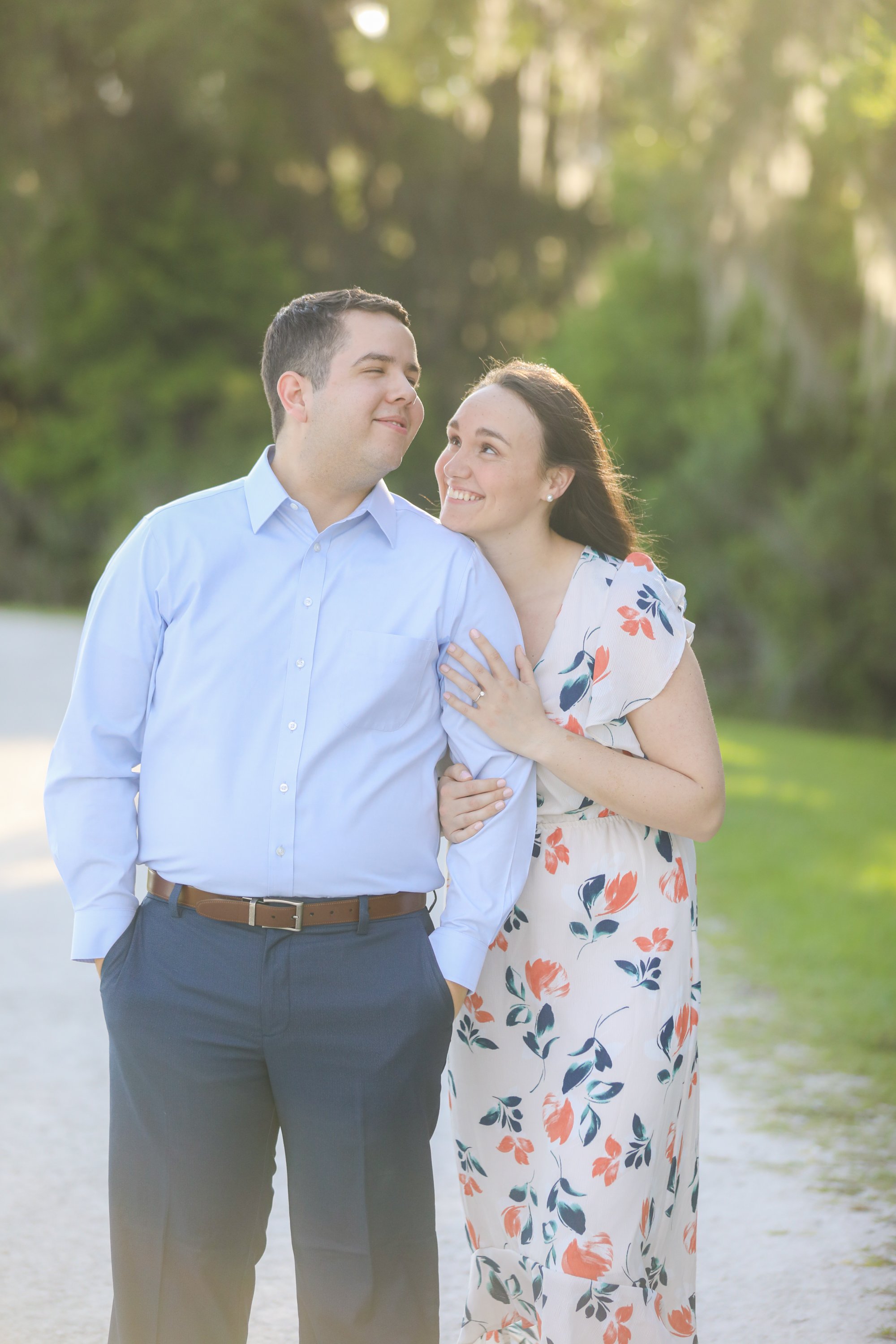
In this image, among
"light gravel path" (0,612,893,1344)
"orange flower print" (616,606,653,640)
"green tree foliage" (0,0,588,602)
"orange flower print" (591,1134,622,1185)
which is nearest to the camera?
"orange flower print" (591,1134,622,1185)

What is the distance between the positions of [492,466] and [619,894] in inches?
34.1

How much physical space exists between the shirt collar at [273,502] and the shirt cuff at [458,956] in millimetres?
722

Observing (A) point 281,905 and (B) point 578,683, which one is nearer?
(A) point 281,905

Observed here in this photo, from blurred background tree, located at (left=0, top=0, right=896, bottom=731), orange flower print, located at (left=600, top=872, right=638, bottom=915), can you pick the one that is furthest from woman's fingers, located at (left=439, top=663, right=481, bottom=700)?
blurred background tree, located at (left=0, top=0, right=896, bottom=731)

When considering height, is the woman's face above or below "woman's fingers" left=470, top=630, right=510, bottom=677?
above

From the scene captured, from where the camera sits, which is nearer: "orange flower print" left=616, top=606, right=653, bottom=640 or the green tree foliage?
"orange flower print" left=616, top=606, right=653, bottom=640

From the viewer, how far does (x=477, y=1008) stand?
2.82m

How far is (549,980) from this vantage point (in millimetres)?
2725

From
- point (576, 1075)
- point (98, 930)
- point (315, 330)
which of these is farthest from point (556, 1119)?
point (315, 330)

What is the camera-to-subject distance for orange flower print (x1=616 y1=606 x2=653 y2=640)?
2.70m

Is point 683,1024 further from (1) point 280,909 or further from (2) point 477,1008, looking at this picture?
(1) point 280,909

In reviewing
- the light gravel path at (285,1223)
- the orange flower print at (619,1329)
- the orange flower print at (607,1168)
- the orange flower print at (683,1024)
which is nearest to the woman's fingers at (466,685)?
the orange flower print at (683,1024)

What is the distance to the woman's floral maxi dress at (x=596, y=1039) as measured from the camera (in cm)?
262

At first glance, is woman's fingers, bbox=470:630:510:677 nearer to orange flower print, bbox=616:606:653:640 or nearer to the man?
the man
